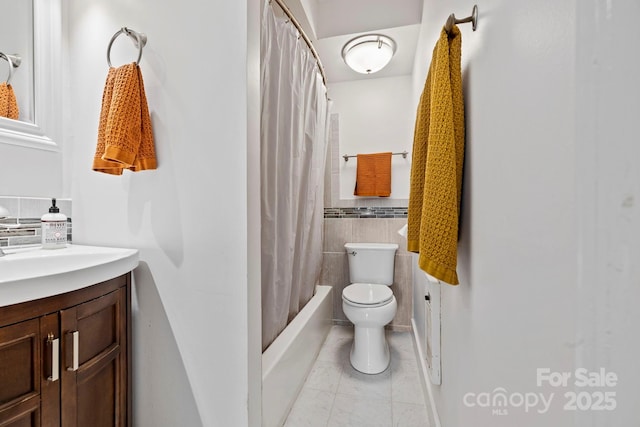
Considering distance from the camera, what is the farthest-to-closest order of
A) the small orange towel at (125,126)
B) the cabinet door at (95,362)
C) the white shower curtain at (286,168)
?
the white shower curtain at (286,168)
the small orange towel at (125,126)
the cabinet door at (95,362)

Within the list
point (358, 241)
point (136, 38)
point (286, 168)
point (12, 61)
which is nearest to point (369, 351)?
point (358, 241)

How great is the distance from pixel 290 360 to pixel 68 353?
0.90 m

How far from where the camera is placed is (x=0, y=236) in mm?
1063

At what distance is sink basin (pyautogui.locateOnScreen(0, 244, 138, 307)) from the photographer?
2.15 feet

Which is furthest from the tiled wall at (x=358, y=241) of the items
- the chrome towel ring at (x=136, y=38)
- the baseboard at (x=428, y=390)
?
the chrome towel ring at (x=136, y=38)

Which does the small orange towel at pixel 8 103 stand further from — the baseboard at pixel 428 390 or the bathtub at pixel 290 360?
the baseboard at pixel 428 390

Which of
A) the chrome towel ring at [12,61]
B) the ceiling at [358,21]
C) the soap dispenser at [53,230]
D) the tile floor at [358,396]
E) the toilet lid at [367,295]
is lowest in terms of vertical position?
the tile floor at [358,396]

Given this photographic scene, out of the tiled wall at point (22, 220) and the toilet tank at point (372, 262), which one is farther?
the toilet tank at point (372, 262)

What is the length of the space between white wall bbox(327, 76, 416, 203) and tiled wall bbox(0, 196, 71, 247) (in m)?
1.93

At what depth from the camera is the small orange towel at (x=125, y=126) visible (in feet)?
3.06

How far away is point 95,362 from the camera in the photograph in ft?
2.80

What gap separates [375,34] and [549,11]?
181cm

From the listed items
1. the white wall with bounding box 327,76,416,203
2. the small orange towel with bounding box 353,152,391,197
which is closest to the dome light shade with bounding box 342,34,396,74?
the white wall with bounding box 327,76,416,203

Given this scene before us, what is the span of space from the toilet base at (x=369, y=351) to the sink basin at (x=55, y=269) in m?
1.37
